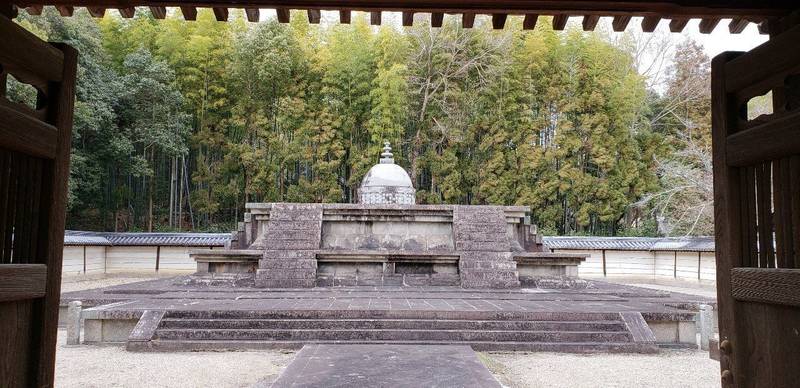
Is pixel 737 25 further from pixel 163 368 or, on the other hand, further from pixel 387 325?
pixel 163 368

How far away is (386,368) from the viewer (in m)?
4.99

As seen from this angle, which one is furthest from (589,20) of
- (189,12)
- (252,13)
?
(189,12)

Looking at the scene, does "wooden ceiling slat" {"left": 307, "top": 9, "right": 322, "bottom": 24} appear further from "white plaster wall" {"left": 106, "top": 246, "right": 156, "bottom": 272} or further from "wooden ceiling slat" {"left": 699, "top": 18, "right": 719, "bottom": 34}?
"white plaster wall" {"left": 106, "top": 246, "right": 156, "bottom": 272}

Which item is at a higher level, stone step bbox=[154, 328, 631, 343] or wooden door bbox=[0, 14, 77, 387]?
wooden door bbox=[0, 14, 77, 387]

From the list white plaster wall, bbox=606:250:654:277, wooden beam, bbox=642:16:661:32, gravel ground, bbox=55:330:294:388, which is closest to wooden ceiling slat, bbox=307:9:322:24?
wooden beam, bbox=642:16:661:32

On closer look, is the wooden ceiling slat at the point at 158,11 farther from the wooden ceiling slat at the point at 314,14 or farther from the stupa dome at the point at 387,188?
the stupa dome at the point at 387,188

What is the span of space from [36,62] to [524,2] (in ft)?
7.36

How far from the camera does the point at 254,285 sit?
1018cm

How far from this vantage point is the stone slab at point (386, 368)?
14.6ft

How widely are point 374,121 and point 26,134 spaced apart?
755 inches

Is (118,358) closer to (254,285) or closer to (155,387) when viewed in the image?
(155,387)

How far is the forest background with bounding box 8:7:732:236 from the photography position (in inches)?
846

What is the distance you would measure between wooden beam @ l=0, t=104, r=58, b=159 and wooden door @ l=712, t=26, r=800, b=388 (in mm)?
3036

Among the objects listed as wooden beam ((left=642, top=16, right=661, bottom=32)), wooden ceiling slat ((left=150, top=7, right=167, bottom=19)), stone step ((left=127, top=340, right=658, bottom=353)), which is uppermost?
wooden ceiling slat ((left=150, top=7, right=167, bottom=19))
